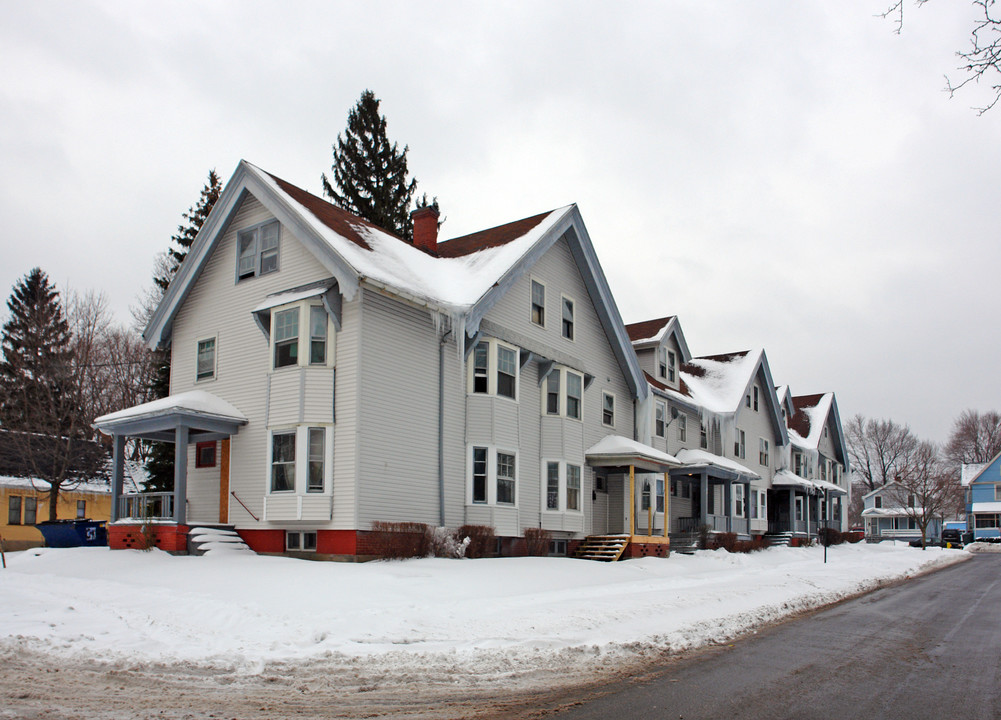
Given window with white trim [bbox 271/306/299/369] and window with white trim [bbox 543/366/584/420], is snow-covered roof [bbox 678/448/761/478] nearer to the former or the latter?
window with white trim [bbox 543/366/584/420]

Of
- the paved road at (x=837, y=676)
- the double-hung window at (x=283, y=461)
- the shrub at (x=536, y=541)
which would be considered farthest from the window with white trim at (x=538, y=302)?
the paved road at (x=837, y=676)

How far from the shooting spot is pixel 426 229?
26.2 metres

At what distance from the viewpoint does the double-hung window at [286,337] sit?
62.5 feet

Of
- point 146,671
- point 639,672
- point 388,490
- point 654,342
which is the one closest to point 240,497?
point 388,490

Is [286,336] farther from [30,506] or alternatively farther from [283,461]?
[30,506]

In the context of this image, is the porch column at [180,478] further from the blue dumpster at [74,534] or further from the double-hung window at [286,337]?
the blue dumpster at [74,534]

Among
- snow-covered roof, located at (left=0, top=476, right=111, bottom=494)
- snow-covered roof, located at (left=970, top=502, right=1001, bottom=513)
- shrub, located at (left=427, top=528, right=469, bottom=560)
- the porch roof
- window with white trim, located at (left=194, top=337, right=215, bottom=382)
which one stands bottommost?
snow-covered roof, located at (left=970, top=502, right=1001, bottom=513)

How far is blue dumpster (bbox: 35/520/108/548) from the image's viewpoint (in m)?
20.7

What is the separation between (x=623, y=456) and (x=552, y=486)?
268cm

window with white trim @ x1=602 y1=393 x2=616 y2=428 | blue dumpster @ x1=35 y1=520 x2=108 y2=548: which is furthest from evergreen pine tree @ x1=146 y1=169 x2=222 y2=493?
window with white trim @ x1=602 y1=393 x2=616 y2=428

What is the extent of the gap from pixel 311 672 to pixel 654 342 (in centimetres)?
2633

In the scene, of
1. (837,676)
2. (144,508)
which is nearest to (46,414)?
(144,508)

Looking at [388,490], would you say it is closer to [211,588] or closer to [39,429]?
[211,588]

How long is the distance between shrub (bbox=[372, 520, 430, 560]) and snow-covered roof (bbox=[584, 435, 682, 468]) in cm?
808
